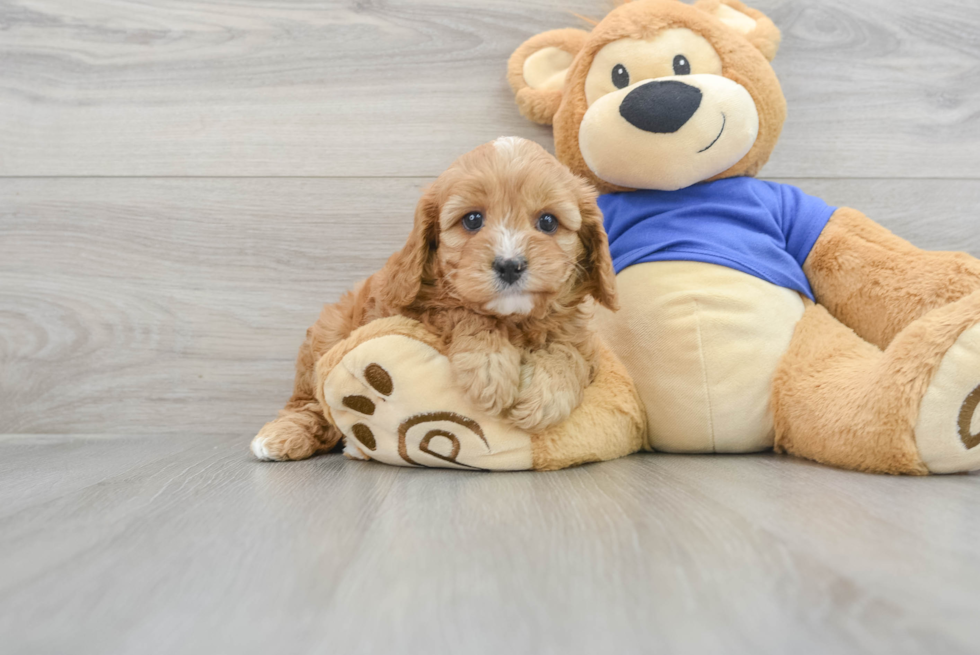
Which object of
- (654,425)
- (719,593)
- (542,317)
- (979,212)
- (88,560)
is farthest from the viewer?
(979,212)

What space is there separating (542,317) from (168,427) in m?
0.99

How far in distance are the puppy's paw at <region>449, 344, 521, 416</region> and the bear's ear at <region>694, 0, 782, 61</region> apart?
0.79 m

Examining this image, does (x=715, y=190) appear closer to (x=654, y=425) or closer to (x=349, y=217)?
(x=654, y=425)

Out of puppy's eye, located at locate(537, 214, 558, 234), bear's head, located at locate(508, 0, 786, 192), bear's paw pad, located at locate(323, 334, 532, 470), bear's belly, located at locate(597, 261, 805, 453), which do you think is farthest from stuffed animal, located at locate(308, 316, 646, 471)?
bear's head, located at locate(508, 0, 786, 192)

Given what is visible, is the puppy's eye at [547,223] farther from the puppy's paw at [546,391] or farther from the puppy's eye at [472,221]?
the puppy's paw at [546,391]

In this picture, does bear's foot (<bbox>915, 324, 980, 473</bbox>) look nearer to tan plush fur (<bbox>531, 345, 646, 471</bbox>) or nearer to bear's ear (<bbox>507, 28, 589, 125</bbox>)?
tan plush fur (<bbox>531, 345, 646, 471</bbox>)

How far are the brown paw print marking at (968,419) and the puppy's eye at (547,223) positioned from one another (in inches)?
22.9

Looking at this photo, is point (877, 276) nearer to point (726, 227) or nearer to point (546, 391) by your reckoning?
point (726, 227)

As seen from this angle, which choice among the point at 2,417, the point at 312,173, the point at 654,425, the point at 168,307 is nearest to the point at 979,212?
the point at 654,425

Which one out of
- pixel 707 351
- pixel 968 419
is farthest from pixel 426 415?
pixel 968 419

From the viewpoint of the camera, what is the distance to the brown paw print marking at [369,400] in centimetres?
95

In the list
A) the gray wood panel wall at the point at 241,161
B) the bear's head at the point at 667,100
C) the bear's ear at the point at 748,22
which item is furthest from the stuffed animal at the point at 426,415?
the bear's ear at the point at 748,22

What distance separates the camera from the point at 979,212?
1.42 meters

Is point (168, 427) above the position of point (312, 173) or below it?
below
